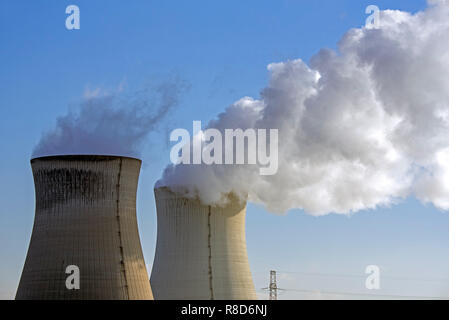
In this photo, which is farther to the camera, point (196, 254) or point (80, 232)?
point (196, 254)

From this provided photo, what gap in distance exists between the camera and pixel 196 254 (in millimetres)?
25266

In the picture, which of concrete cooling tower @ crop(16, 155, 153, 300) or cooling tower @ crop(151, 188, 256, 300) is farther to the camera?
cooling tower @ crop(151, 188, 256, 300)

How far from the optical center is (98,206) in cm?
1994

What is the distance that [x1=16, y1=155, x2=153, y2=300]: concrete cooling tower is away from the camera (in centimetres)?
1962

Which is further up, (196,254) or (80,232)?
(196,254)

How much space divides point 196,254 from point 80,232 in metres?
6.14

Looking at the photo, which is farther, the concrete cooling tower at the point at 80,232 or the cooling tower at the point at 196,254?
the cooling tower at the point at 196,254

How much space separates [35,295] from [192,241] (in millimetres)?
6538

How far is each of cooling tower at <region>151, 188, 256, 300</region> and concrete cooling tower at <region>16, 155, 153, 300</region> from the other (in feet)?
16.0

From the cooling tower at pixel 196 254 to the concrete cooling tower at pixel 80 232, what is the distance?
4.87 meters

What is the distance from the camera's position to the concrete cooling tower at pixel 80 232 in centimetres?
1962
